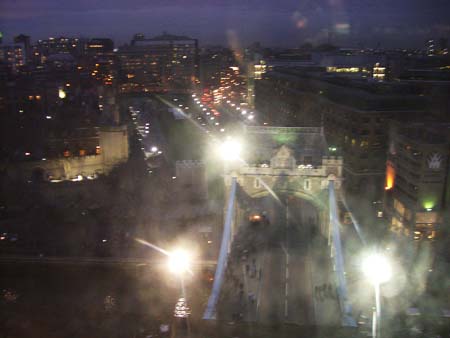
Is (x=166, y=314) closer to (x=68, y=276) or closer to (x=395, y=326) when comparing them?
(x=68, y=276)

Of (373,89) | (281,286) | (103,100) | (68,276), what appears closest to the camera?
(281,286)

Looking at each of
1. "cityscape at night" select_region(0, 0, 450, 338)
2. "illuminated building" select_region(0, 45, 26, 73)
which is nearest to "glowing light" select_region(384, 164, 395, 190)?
"cityscape at night" select_region(0, 0, 450, 338)

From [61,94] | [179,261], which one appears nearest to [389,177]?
[179,261]

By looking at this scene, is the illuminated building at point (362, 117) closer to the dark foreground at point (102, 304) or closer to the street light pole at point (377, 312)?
the street light pole at point (377, 312)

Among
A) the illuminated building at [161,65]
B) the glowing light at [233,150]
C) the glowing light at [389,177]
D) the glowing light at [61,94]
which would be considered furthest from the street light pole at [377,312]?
the illuminated building at [161,65]

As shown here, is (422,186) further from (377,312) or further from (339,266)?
(377,312)

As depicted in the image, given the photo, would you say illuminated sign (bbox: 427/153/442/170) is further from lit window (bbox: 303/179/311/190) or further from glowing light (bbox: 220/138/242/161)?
glowing light (bbox: 220/138/242/161)

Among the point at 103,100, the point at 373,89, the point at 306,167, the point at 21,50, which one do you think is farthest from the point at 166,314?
the point at 21,50
